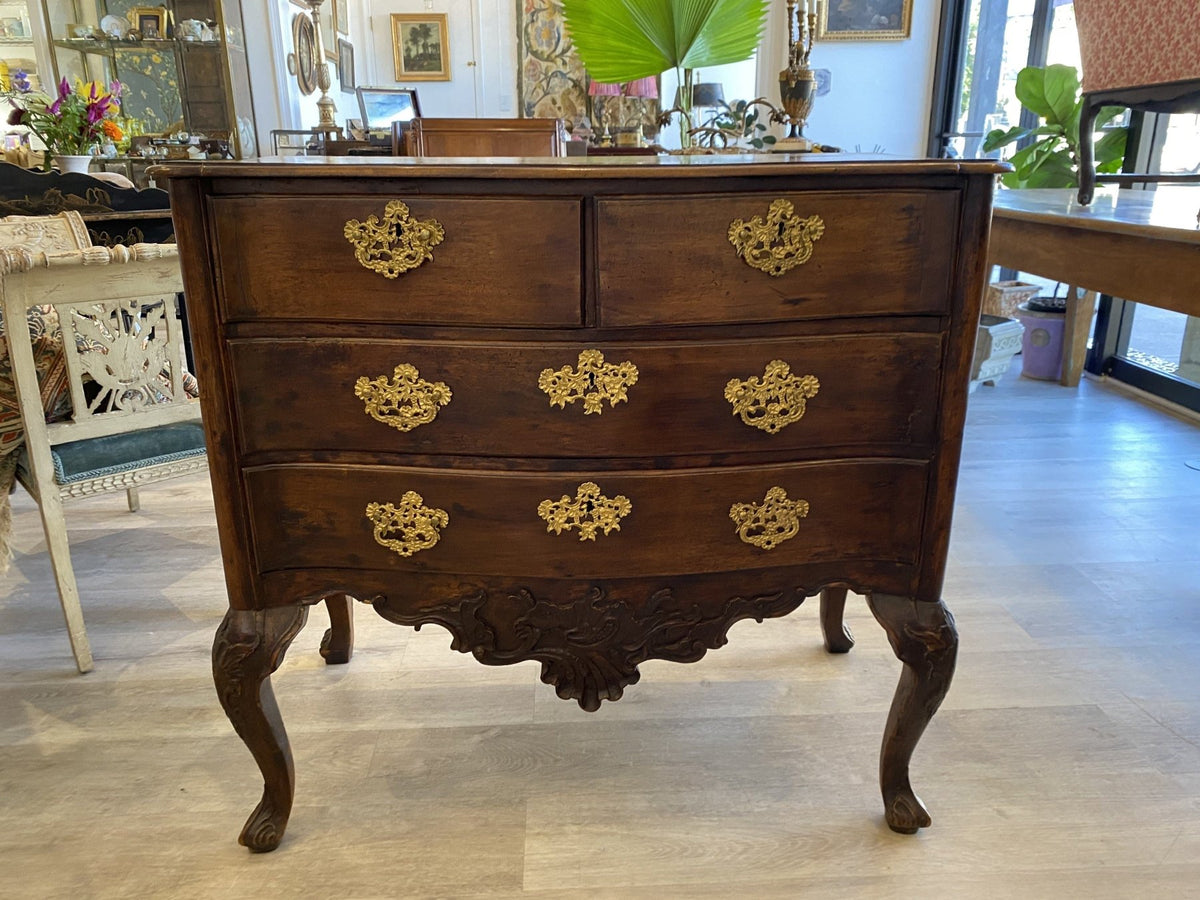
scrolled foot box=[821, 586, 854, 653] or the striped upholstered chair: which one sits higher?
the striped upholstered chair

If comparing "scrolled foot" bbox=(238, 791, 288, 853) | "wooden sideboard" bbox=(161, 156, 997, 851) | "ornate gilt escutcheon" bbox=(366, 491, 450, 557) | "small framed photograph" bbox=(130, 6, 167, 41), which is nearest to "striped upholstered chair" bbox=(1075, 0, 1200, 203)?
"wooden sideboard" bbox=(161, 156, 997, 851)

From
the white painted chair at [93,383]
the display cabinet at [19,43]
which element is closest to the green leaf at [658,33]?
the white painted chair at [93,383]

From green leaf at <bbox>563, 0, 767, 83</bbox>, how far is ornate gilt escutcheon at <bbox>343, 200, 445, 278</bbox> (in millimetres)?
1600

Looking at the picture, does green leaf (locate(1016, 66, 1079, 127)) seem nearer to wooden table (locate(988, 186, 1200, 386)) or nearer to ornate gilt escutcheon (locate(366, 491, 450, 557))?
wooden table (locate(988, 186, 1200, 386))

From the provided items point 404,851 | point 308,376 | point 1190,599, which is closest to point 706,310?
point 308,376

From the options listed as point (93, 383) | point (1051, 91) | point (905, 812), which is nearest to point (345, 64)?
point (1051, 91)

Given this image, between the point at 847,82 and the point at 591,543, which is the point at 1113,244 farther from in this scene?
the point at 847,82

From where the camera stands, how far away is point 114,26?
14.4 feet

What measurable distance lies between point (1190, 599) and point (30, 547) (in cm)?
293

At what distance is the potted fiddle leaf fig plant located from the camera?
3430 mm

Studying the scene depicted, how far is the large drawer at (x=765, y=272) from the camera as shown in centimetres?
97

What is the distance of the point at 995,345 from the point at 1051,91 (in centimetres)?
110

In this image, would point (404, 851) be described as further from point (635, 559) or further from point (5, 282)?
point (5, 282)

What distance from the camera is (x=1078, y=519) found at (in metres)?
2.40
